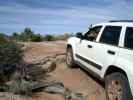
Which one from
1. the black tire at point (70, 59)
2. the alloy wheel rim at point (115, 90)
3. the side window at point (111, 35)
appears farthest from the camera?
the black tire at point (70, 59)

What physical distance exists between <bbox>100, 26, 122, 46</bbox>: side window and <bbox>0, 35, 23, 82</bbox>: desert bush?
3.66 meters

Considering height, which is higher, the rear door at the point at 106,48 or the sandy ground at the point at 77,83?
the rear door at the point at 106,48

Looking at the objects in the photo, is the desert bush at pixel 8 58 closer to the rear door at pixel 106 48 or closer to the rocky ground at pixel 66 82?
the rocky ground at pixel 66 82

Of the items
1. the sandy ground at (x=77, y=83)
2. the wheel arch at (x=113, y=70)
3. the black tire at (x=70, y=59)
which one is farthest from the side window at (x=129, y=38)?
the black tire at (x=70, y=59)

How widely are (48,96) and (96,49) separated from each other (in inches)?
69.4

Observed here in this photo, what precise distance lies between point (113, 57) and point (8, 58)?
4695 millimetres

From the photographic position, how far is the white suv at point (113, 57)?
227 inches

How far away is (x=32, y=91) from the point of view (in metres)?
7.38

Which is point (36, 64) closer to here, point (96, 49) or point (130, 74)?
point (96, 49)

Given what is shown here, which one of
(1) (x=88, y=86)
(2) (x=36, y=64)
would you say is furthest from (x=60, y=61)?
(1) (x=88, y=86)

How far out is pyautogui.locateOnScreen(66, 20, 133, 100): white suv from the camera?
575 cm

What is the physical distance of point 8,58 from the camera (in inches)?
386

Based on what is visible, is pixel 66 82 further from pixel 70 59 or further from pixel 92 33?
pixel 92 33

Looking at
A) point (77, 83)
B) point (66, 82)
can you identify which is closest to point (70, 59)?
point (66, 82)
